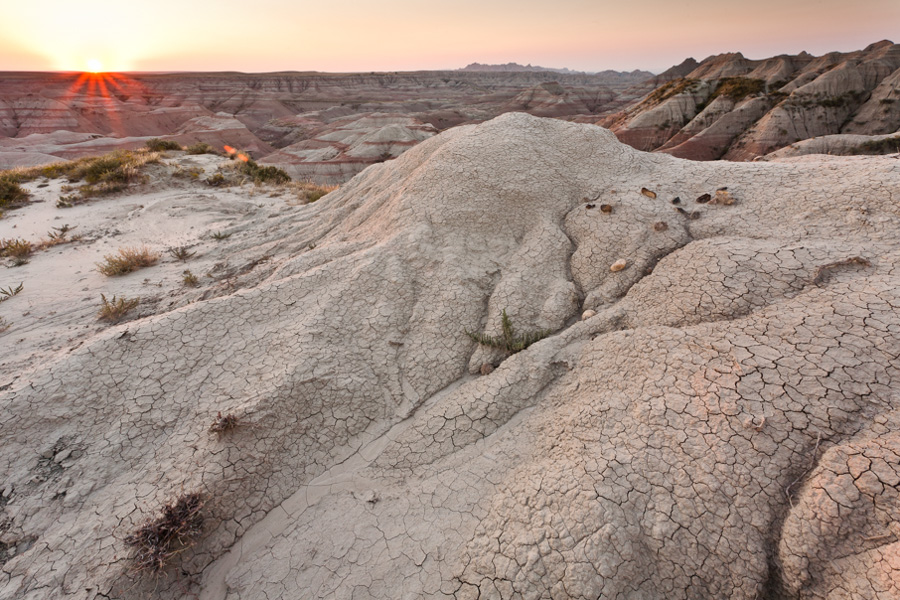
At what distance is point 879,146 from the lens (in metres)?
16.7

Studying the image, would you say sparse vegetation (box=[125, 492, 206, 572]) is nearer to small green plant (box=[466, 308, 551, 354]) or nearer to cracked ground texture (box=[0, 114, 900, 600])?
cracked ground texture (box=[0, 114, 900, 600])

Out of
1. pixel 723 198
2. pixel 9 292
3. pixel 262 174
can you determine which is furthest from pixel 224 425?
pixel 262 174

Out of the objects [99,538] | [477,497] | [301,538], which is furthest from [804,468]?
[99,538]

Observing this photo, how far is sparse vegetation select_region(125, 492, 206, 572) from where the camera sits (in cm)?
234

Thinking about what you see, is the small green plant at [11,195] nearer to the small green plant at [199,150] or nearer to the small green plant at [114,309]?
the small green plant at [199,150]

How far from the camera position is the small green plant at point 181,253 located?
20.0 ft

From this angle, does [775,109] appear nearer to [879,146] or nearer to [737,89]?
[737,89]

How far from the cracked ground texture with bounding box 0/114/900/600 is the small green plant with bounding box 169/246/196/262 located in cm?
→ 268

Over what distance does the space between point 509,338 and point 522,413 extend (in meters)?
0.68

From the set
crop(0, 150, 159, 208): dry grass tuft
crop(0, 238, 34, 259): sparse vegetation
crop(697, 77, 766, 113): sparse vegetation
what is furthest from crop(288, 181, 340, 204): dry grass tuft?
crop(697, 77, 766, 113): sparse vegetation

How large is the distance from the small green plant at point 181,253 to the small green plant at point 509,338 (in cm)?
524

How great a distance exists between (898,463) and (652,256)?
2178 millimetres

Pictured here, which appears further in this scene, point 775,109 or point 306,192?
point 775,109

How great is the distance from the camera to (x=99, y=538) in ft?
8.30
